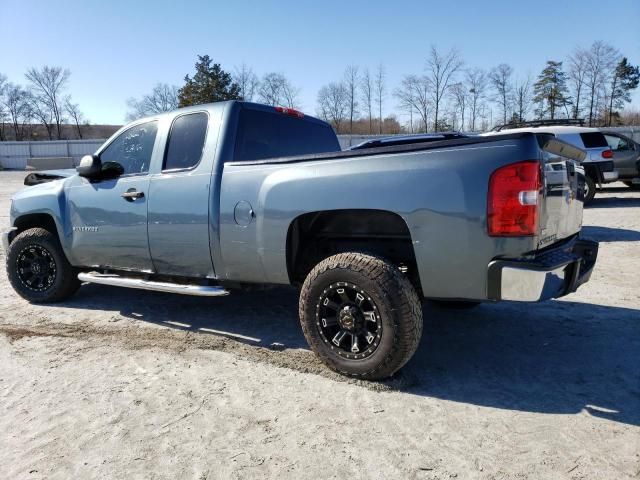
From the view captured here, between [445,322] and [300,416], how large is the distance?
6.91 feet

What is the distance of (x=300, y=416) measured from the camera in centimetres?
283

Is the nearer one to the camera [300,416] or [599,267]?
[300,416]

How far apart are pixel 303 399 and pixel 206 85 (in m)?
53.5

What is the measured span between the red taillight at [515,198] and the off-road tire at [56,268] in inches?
176

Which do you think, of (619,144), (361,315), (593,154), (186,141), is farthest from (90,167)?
(619,144)

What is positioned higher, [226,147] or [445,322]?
[226,147]

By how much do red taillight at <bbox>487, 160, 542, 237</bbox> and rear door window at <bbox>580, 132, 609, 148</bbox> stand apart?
11310 millimetres

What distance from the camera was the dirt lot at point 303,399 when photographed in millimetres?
2393

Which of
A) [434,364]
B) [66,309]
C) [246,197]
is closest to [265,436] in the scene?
Result: [434,364]

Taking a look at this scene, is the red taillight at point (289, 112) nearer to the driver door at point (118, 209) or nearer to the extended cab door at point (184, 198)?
the extended cab door at point (184, 198)

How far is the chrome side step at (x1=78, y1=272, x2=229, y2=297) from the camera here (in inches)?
153

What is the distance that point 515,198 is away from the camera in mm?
2701

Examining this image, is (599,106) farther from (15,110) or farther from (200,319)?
(15,110)

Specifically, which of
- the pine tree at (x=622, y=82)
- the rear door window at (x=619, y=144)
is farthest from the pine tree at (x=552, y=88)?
the rear door window at (x=619, y=144)
